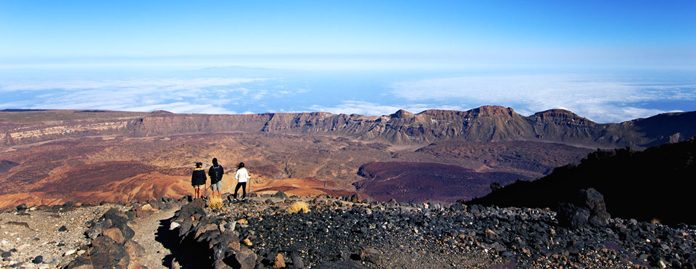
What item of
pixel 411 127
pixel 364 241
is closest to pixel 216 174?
pixel 364 241

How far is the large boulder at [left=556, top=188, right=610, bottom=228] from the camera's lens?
9289mm

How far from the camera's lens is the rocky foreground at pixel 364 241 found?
7.71 metres

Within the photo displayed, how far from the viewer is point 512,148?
3238 inches

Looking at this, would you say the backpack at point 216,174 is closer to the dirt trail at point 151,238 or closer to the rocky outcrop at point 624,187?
the dirt trail at point 151,238

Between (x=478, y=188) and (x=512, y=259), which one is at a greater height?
(x=512, y=259)

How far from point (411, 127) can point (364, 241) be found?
9305cm

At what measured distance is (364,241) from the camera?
28.6 ft

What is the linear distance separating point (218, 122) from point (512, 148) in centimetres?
6578

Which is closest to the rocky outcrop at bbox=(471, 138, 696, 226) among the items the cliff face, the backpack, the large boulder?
the large boulder

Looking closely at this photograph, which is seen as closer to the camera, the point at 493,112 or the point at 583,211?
the point at 583,211

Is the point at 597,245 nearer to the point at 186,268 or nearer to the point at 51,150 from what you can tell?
the point at 186,268

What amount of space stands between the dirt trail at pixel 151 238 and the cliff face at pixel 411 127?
279 feet

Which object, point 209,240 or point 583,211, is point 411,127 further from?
point 209,240

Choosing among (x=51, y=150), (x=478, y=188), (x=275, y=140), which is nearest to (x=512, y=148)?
(x=478, y=188)
